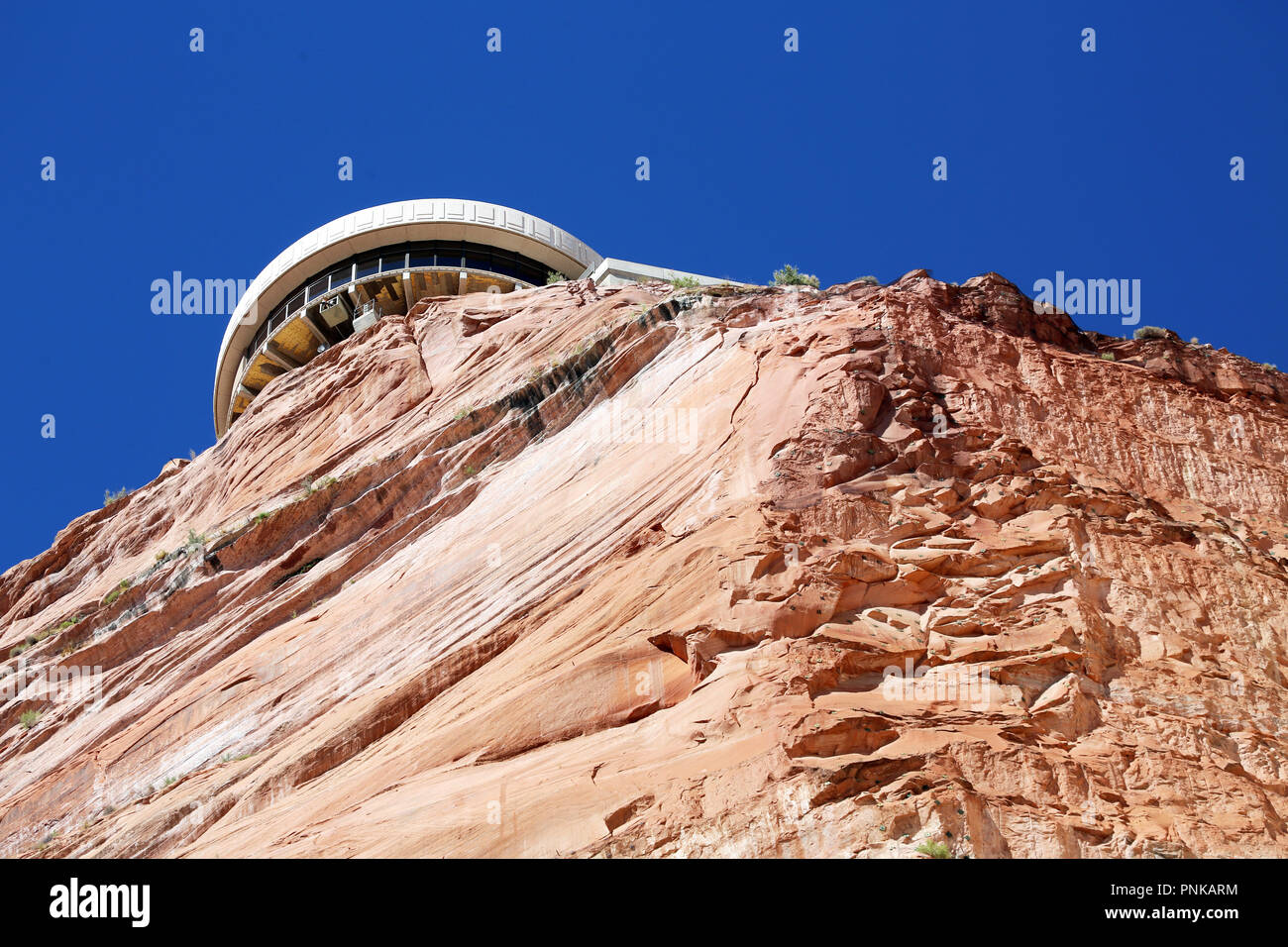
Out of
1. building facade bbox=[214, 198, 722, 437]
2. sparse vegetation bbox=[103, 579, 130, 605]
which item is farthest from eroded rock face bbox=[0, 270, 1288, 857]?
building facade bbox=[214, 198, 722, 437]

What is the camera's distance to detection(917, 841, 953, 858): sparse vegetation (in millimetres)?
10180

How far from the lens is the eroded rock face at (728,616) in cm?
1139

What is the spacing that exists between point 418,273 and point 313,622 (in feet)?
46.5

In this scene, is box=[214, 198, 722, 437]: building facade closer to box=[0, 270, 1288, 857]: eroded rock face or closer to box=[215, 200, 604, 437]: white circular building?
box=[215, 200, 604, 437]: white circular building

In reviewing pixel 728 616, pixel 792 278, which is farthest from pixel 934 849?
pixel 792 278

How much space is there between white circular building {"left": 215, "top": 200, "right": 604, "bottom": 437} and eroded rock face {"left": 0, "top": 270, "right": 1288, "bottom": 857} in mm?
8659

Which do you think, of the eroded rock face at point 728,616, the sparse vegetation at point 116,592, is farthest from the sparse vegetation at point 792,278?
the sparse vegetation at point 116,592

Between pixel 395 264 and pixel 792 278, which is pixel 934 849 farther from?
pixel 395 264

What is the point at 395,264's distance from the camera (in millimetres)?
30422

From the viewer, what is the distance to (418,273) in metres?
30.1

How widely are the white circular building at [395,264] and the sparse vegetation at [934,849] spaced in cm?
2128

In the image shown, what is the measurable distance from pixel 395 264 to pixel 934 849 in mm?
22627

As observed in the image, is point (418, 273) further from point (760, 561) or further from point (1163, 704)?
point (1163, 704)
